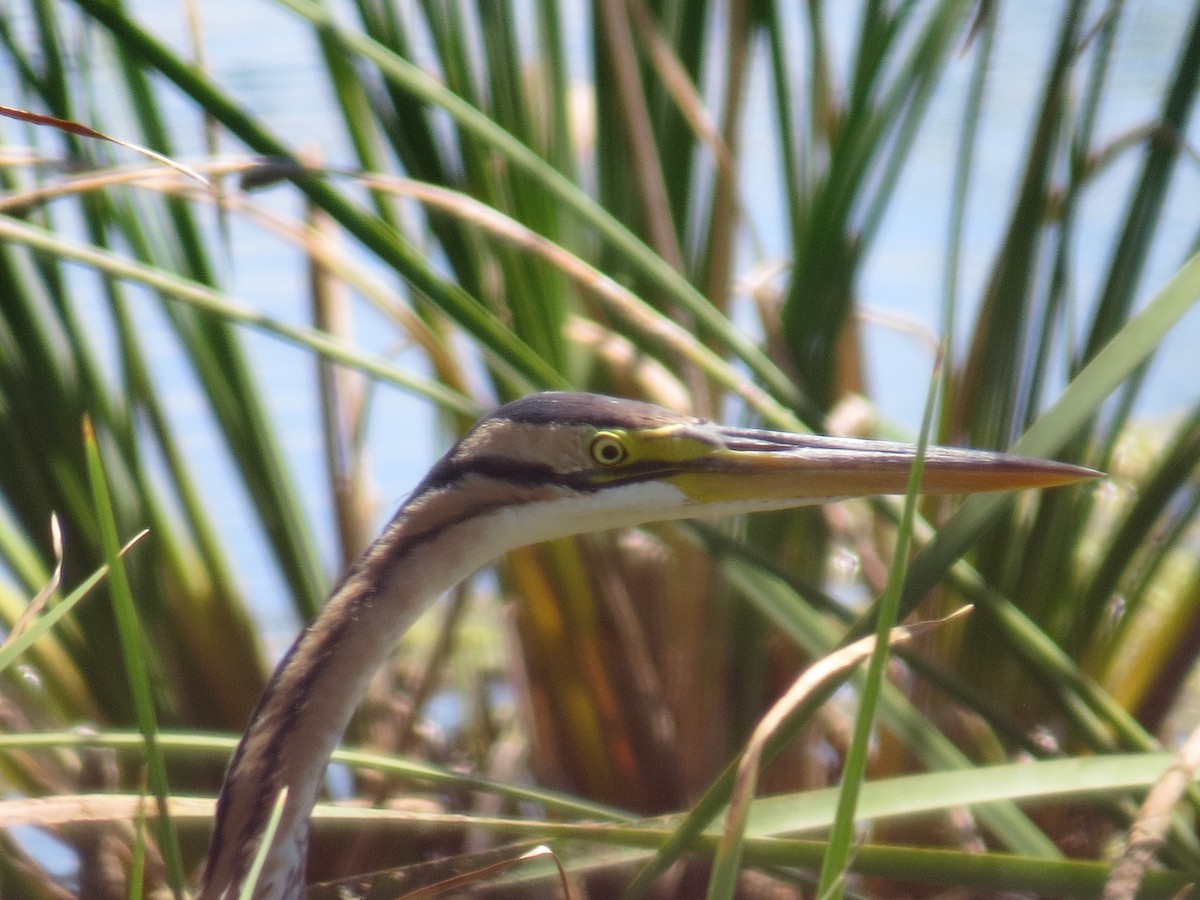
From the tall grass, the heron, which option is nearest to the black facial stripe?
the heron

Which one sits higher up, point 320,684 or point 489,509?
point 489,509

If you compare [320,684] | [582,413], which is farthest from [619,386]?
[320,684]

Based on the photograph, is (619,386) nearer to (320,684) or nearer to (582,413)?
(582,413)

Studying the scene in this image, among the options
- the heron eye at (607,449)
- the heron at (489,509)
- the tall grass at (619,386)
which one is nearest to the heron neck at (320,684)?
the heron at (489,509)

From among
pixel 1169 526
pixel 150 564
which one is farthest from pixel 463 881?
pixel 1169 526

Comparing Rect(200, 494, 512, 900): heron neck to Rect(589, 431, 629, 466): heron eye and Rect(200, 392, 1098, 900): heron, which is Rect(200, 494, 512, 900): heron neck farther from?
Rect(589, 431, 629, 466): heron eye

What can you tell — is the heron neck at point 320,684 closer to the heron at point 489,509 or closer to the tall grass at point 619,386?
the heron at point 489,509
